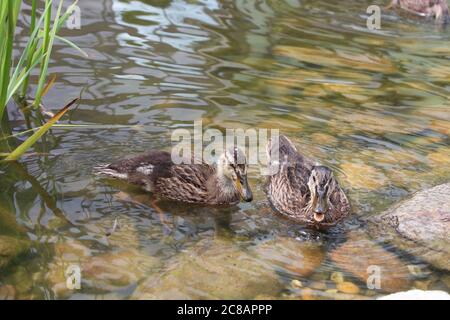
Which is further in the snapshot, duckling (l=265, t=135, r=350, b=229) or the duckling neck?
the duckling neck

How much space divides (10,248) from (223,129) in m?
2.86

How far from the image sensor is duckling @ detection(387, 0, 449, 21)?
A: 39.4ft

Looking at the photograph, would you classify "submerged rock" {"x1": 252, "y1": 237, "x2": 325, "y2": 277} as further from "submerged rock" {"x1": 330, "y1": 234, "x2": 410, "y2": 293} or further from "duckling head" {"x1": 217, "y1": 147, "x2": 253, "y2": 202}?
"duckling head" {"x1": 217, "y1": 147, "x2": 253, "y2": 202}

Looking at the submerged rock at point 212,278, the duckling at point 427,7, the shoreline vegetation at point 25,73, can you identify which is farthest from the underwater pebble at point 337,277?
the duckling at point 427,7

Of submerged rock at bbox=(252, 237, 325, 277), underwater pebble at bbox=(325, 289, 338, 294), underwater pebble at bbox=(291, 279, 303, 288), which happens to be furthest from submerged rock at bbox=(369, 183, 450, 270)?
underwater pebble at bbox=(291, 279, 303, 288)

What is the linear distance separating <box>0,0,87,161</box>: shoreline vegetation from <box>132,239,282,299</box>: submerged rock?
158cm

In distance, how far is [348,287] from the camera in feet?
16.7

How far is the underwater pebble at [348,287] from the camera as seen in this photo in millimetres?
5051

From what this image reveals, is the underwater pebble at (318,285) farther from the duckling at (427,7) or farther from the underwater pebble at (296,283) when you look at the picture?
the duckling at (427,7)

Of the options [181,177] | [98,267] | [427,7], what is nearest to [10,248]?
[98,267]

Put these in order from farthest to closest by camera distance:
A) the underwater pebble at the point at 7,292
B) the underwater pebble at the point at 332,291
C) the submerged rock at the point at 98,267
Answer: the underwater pebble at the point at 332,291, the submerged rock at the point at 98,267, the underwater pebble at the point at 7,292

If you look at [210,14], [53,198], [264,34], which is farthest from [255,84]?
[53,198]

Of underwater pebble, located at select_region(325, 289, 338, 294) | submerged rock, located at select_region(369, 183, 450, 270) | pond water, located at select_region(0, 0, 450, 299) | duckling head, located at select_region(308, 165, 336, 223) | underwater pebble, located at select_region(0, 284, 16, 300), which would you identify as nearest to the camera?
underwater pebble, located at select_region(0, 284, 16, 300)
